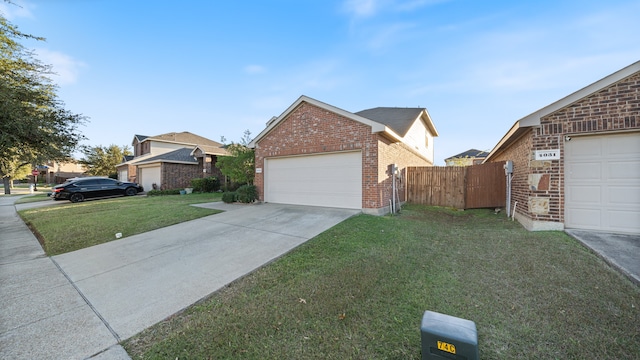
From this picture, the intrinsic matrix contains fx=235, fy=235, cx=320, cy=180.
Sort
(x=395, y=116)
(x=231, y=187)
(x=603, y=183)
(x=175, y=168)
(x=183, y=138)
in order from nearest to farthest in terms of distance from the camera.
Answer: (x=603, y=183)
(x=395, y=116)
(x=231, y=187)
(x=175, y=168)
(x=183, y=138)

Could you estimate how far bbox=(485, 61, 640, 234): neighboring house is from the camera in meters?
5.19

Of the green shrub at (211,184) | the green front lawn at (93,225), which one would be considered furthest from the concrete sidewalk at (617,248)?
the green shrub at (211,184)

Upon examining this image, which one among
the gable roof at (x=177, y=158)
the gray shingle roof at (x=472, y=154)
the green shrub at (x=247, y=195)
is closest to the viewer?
the green shrub at (x=247, y=195)

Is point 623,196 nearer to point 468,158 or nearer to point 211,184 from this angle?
point 211,184

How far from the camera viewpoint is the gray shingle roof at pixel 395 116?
40.9 ft

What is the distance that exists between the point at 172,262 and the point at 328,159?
19.9 feet

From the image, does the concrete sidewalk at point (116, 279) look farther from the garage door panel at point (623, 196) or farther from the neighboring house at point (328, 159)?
the garage door panel at point (623, 196)

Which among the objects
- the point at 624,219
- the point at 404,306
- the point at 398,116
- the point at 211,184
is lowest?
the point at 404,306

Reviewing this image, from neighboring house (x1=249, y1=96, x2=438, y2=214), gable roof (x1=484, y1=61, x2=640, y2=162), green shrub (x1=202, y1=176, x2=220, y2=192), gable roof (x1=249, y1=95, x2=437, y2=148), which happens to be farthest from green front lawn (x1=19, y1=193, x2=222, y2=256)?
gable roof (x1=484, y1=61, x2=640, y2=162)

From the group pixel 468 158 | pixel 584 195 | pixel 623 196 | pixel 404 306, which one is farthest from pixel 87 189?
pixel 468 158

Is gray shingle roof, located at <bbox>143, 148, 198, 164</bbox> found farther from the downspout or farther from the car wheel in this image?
the downspout

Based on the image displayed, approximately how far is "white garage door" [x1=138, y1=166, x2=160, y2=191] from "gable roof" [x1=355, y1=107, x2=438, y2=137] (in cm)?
1670

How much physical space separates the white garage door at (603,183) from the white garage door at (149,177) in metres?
22.8

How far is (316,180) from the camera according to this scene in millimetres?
9367
